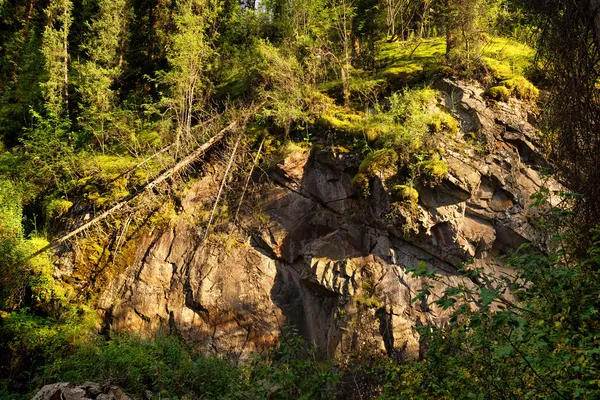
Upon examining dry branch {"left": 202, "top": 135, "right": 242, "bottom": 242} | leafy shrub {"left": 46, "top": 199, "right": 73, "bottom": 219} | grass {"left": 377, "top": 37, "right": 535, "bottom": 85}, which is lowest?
leafy shrub {"left": 46, "top": 199, "right": 73, "bottom": 219}

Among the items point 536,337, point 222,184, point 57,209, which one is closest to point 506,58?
Result: point 222,184

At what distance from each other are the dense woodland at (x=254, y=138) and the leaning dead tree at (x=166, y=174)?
0.19 feet

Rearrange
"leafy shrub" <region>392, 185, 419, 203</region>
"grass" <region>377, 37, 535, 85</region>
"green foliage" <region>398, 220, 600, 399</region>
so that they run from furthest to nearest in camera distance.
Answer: "grass" <region>377, 37, 535, 85</region>
"leafy shrub" <region>392, 185, 419, 203</region>
"green foliage" <region>398, 220, 600, 399</region>

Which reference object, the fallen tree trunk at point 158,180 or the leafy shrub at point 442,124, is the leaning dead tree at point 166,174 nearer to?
the fallen tree trunk at point 158,180

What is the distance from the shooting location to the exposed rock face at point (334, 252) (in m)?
9.12

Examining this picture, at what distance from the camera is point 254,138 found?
40.9 ft

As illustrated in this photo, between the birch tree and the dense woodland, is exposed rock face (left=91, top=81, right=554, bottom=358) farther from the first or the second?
the birch tree

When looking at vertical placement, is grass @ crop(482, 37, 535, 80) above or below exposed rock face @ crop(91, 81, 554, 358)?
above

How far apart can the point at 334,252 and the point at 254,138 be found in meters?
4.49

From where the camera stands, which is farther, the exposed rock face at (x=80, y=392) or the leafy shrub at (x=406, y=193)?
the leafy shrub at (x=406, y=193)

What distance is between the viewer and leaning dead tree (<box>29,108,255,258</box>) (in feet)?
35.1

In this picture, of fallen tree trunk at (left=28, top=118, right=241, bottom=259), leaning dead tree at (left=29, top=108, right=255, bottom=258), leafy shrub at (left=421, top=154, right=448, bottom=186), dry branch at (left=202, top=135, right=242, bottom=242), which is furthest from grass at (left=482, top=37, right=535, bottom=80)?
fallen tree trunk at (left=28, top=118, right=241, bottom=259)

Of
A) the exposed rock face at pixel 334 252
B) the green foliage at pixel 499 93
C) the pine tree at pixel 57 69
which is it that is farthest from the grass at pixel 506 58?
the pine tree at pixel 57 69

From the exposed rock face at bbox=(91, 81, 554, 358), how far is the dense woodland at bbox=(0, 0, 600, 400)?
20.2 inches
